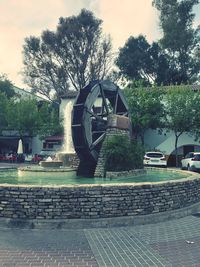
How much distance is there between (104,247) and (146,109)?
23.4 m

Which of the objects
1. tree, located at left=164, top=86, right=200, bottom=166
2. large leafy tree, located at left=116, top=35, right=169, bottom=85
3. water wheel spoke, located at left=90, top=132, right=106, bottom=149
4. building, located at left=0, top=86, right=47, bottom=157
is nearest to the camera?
water wheel spoke, located at left=90, top=132, right=106, bottom=149

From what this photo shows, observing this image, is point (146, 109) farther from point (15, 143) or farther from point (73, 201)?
point (73, 201)

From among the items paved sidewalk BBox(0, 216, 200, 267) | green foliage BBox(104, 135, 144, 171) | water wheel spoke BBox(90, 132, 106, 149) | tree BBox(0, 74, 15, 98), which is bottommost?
paved sidewalk BBox(0, 216, 200, 267)

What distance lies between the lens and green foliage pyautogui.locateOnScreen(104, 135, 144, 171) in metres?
11.7

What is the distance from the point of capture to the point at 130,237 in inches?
258

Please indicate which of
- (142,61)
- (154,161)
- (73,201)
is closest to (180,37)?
(142,61)

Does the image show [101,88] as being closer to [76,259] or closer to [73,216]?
[73,216]

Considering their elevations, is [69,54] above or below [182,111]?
above

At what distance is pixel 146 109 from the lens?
28500 mm

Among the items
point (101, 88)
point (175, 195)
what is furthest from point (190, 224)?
point (101, 88)

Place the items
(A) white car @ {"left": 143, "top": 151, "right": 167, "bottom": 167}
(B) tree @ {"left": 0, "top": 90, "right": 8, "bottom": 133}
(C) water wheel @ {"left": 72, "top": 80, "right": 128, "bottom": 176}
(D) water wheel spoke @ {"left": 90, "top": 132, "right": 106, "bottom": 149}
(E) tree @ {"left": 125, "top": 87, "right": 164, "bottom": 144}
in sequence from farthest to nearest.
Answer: (B) tree @ {"left": 0, "top": 90, "right": 8, "bottom": 133} → (E) tree @ {"left": 125, "top": 87, "right": 164, "bottom": 144} → (A) white car @ {"left": 143, "top": 151, "right": 167, "bottom": 167} → (D) water wheel spoke @ {"left": 90, "top": 132, "right": 106, "bottom": 149} → (C) water wheel @ {"left": 72, "top": 80, "right": 128, "bottom": 176}

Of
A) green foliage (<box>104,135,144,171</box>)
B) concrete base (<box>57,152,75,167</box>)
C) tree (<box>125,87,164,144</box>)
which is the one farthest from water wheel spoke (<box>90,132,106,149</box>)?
tree (<box>125,87,164,144</box>)

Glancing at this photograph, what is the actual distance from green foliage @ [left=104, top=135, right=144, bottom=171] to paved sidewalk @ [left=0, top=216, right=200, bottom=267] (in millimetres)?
4456

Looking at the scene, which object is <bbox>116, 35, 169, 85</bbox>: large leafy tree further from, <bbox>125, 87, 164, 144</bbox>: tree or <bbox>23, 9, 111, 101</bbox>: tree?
<bbox>125, 87, 164, 144</bbox>: tree
